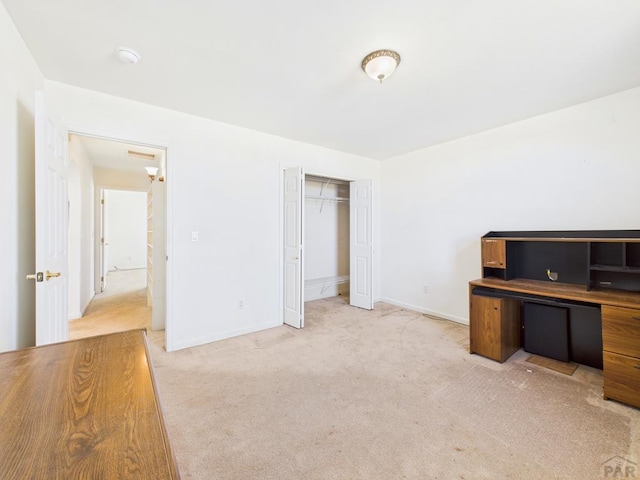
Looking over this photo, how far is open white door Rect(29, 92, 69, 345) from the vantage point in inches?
66.6

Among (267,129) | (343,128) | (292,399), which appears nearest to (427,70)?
(343,128)

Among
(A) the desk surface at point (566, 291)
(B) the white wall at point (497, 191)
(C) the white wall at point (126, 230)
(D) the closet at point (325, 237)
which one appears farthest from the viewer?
(C) the white wall at point (126, 230)

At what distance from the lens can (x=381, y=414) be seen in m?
1.93

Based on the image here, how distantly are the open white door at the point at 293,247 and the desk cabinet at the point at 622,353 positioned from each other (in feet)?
9.14

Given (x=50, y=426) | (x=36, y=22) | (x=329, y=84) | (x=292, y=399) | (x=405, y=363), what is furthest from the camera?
(x=405, y=363)

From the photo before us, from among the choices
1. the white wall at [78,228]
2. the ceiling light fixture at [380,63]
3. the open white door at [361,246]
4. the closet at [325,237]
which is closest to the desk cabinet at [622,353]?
the ceiling light fixture at [380,63]

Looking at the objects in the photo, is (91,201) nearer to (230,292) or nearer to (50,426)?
(230,292)

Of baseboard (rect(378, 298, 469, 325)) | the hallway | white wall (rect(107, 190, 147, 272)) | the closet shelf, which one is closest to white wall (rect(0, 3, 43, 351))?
the hallway

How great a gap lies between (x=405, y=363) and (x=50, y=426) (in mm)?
2543

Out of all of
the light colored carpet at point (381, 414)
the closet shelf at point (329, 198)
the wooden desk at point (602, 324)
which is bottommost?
the light colored carpet at point (381, 414)

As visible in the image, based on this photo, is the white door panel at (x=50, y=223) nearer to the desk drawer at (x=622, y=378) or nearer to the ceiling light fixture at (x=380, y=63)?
the ceiling light fixture at (x=380, y=63)

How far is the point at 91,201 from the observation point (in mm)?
4977

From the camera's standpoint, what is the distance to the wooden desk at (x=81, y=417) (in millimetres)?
604

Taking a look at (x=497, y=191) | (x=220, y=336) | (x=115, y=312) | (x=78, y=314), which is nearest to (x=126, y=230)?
(x=115, y=312)
